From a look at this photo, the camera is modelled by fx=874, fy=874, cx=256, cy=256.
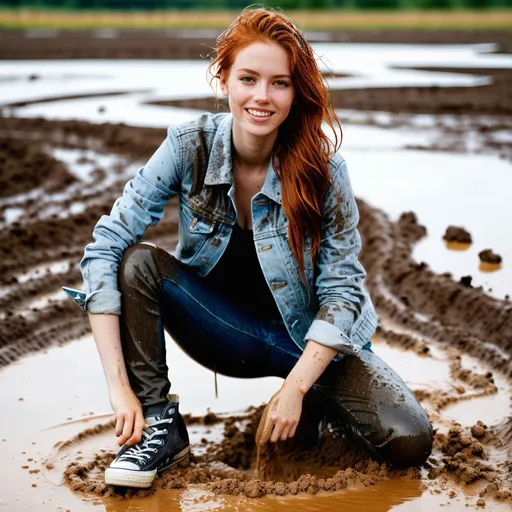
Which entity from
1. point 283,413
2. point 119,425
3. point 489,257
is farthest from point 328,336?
point 489,257

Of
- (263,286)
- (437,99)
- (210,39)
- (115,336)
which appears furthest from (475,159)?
(210,39)

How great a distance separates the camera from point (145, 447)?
3.21 meters

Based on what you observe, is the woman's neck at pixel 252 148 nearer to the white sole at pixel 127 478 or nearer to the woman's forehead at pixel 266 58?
the woman's forehead at pixel 266 58

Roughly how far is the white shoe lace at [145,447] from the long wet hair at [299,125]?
826 millimetres

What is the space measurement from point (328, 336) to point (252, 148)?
0.83 meters

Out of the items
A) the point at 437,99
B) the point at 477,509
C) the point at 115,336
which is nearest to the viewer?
the point at 477,509

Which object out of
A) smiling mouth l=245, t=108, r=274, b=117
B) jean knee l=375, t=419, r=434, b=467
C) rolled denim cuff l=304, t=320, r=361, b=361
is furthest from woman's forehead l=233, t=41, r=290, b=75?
jean knee l=375, t=419, r=434, b=467

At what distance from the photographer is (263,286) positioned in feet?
11.9

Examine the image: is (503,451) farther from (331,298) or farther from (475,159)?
(475,159)

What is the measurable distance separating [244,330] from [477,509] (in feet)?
3.71

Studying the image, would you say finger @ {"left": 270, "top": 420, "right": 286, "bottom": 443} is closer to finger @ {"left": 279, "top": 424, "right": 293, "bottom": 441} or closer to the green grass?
finger @ {"left": 279, "top": 424, "right": 293, "bottom": 441}

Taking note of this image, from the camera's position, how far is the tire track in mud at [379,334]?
10.8ft

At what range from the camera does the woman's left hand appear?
125 inches

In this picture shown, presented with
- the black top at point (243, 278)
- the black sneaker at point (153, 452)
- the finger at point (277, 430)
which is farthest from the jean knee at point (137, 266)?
the finger at point (277, 430)
